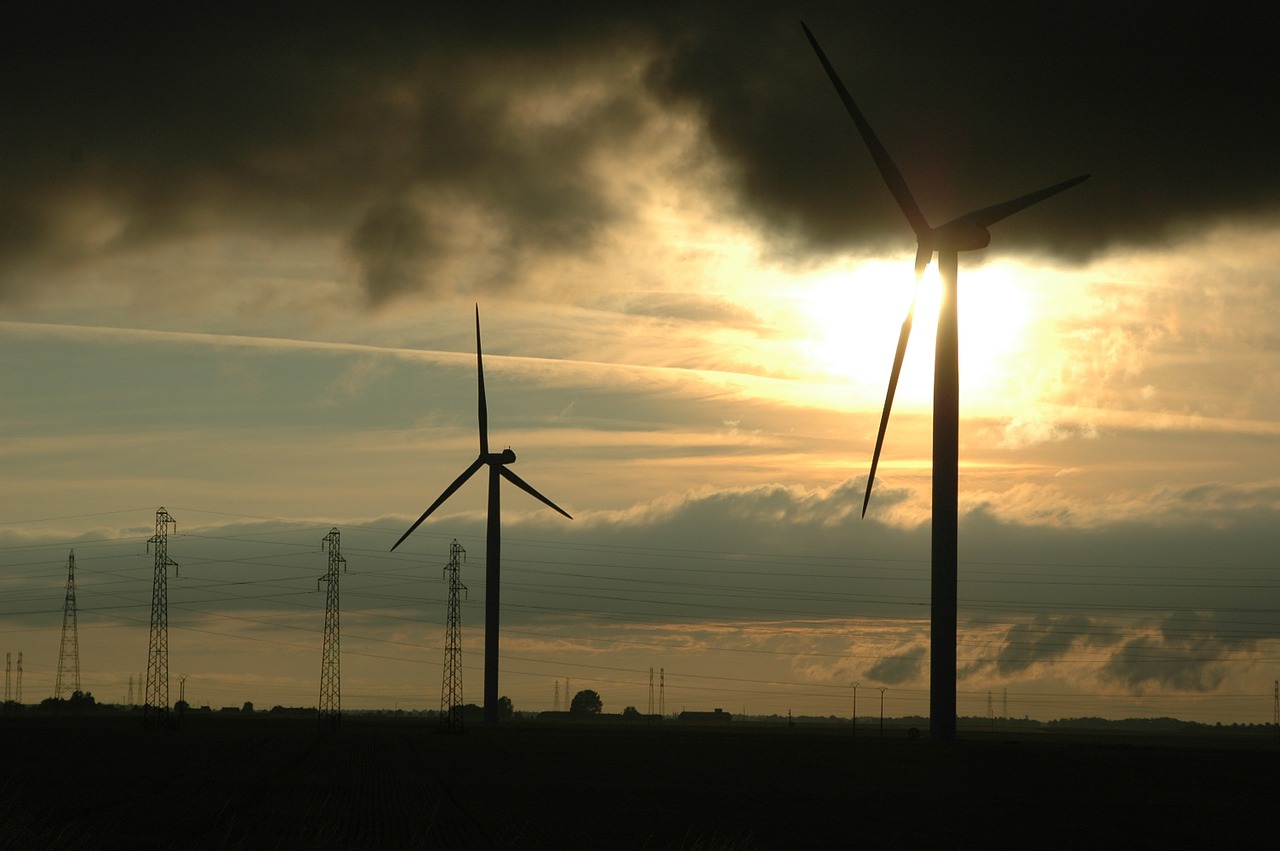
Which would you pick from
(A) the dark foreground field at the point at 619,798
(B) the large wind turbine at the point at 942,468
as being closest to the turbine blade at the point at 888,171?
(B) the large wind turbine at the point at 942,468

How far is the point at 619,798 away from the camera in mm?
64688

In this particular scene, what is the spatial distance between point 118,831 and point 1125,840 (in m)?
33.6

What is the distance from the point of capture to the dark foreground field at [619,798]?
159 ft

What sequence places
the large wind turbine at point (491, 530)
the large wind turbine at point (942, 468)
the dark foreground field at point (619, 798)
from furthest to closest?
the large wind turbine at point (491, 530), the large wind turbine at point (942, 468), the dark foreground field at point (619, 798)

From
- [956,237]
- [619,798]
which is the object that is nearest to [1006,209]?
[956,237]

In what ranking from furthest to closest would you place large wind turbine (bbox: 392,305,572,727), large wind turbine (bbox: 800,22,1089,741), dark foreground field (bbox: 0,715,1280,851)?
large wind turbine (bbox: 392,305,572,727)
large wind turbine (bbox: 800,22,1089,741)
dark foreground field (bbox: 0,715,1280,851)

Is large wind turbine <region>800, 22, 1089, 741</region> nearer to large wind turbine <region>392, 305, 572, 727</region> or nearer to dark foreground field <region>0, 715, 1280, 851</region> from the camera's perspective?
dark foreground field <region>0, 715, 1280, 851</region>

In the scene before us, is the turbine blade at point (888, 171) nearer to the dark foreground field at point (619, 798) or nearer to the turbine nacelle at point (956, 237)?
the turbine nacelle at point (956, 237)

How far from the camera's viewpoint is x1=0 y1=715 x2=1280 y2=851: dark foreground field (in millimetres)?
48438

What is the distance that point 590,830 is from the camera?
166ft

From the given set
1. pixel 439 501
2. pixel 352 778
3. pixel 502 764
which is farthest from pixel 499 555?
pixel 352 778

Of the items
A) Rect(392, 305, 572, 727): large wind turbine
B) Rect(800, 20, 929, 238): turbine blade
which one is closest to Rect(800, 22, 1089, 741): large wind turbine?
Rect(800, 20, 929, 238): turbine blade

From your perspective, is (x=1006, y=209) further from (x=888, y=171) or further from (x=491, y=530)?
(x=491, y=530)

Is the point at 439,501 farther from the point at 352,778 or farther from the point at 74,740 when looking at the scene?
the point at 352,778
